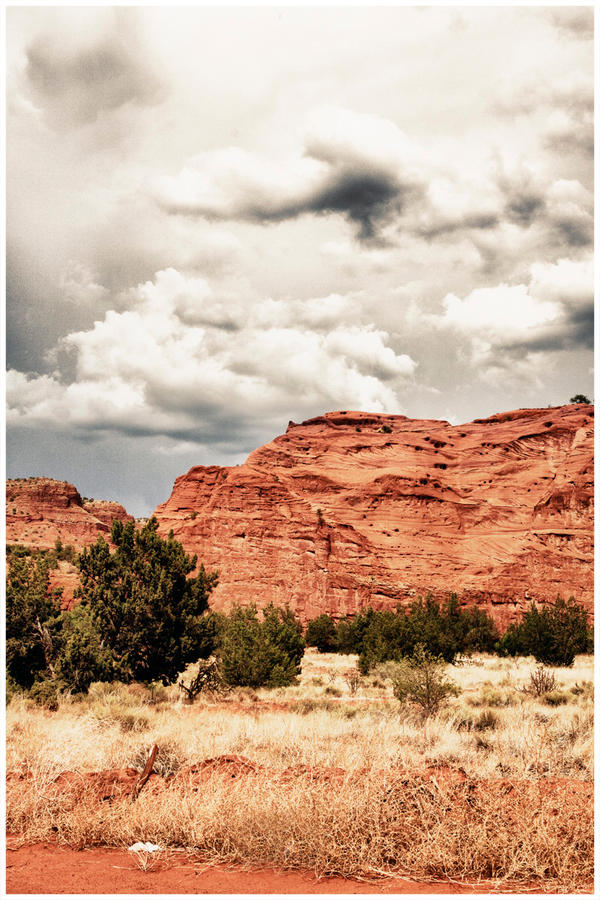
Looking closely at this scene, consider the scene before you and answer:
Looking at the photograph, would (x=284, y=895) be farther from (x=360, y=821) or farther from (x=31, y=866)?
(x=31, y=866)

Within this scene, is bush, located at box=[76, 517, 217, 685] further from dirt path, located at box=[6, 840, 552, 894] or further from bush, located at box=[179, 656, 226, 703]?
dirt path, located at box=[6, 840, 552, 894]

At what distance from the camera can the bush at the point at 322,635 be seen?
136 ft

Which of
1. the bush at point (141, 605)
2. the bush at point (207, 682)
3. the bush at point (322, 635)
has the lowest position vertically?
the bush at point (322, 635)

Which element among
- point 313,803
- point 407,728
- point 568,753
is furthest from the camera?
point 407,728

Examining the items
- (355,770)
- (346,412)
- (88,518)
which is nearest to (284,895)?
(355,770)

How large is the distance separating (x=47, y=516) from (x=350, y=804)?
95.0 metres

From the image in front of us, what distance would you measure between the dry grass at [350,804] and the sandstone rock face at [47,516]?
7867 centimetres

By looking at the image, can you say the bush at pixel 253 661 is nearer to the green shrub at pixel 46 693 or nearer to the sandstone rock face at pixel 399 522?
the green shrub at pixel 46 693

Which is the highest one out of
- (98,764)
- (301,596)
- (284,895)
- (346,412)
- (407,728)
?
(346,412)

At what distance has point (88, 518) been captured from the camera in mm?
96062

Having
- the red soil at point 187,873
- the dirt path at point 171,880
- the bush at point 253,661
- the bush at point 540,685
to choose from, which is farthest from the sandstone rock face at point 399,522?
the dirt path at point 171,880

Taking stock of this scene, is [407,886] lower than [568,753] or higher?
higher

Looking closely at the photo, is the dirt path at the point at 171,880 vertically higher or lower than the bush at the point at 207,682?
higher

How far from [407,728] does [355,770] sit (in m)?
4.47
